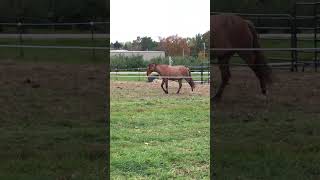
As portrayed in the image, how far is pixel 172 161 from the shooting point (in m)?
2.27

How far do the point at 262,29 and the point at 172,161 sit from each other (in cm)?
265

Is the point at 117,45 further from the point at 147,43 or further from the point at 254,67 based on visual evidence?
the point at 254,67

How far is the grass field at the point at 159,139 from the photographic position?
2135mm

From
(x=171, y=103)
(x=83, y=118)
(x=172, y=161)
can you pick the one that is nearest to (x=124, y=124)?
(x=83, y=118)

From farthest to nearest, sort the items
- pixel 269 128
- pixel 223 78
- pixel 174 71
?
pixel 174 71 → pixel 223 78 → pixel 269 128

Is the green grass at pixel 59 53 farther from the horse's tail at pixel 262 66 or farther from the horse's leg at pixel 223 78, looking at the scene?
the horse's tail at pixel 262 66

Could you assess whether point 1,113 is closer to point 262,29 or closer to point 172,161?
point 172,161

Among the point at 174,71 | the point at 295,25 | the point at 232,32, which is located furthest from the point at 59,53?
the point at 295,25

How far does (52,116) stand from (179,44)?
1061 mm

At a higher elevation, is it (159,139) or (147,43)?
(147,43)

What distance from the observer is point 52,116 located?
11.0 ft

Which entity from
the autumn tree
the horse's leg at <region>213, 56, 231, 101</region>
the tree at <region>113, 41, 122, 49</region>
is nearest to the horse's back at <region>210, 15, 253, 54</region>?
the horse's leg at <region>213, 56, 231, 101</region>

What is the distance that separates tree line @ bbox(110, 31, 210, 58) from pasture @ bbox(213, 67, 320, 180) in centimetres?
51

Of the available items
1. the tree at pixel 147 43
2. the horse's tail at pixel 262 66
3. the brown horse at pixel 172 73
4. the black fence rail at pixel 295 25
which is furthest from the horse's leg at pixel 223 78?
the tree at pixel 147 43
